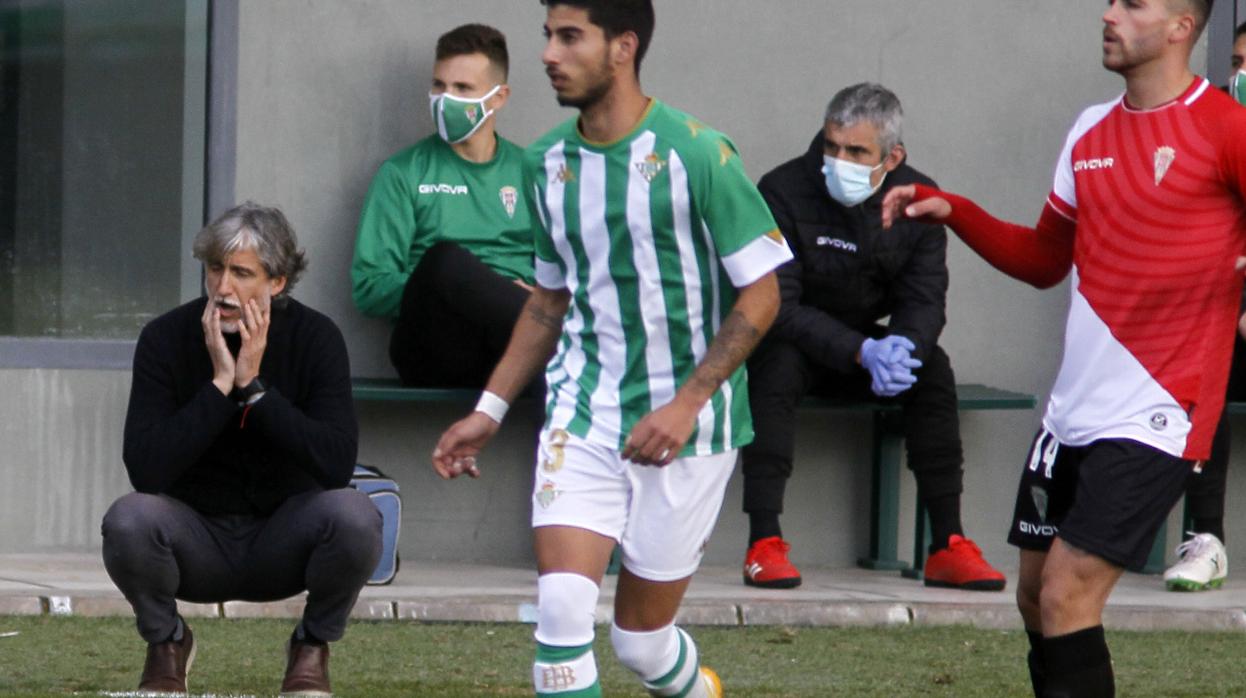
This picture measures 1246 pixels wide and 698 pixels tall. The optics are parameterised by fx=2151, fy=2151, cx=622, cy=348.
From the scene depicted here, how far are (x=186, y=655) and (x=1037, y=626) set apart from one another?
2.11 meters

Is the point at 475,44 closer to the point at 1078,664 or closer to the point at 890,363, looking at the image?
the point at 890,363

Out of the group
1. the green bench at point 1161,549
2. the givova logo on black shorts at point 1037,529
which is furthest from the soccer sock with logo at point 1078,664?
the green bench at point 1161,549

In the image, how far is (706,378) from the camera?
457 centimetres

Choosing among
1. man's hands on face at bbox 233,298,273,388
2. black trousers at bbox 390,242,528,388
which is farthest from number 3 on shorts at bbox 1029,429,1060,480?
black trousers at bbox 390,242,528,388

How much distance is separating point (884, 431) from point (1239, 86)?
190cm

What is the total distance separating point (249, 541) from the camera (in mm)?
5488

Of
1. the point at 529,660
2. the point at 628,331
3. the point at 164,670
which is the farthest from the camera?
the point at 529,660

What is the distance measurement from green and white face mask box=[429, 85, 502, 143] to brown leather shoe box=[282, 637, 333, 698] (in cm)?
312

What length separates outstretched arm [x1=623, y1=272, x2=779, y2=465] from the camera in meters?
4.48

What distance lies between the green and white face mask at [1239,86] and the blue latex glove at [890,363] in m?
1.76

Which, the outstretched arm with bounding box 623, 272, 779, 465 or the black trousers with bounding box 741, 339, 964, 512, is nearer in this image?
the outstretched arm with bounding box 623, 272, 779, 465

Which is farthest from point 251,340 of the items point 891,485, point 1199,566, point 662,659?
point 1199,566

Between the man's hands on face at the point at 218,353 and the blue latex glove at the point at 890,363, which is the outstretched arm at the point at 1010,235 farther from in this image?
the blue latex glove at the point at 890,363

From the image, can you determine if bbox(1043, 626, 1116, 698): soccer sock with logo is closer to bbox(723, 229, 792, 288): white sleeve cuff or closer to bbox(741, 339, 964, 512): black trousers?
bbox(723, 229, 792, 288): white sleeve cuff
